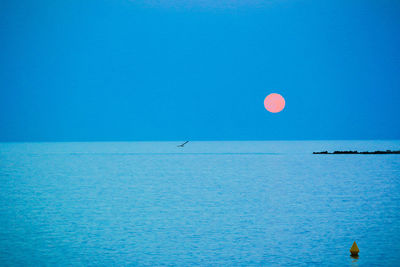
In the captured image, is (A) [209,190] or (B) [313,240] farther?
(A) [209,190]

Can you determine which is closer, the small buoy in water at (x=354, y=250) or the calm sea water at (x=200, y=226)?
the small buoy in water at (x=354, y=250)

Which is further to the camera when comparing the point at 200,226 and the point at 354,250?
the point at 200,226

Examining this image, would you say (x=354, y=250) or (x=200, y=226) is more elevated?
(x=200, y=226)

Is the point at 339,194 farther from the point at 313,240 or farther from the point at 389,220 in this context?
the point at 313,240

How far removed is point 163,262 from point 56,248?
13.7ft

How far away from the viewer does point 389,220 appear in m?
21.0

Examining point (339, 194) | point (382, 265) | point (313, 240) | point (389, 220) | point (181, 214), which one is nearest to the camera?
point (382, 265)

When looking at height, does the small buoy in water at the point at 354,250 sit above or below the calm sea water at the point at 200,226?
below

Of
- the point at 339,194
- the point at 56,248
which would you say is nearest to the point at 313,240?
the point at 56,248

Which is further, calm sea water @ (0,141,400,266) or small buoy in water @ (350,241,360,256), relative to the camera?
calm sea water @ (0,141,400,266)

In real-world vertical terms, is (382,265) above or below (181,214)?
below

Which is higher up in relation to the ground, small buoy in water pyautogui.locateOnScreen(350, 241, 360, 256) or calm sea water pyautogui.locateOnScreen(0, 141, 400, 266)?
calm sea water pyautogui.locateOnScreen(0, 141, 400, 266)

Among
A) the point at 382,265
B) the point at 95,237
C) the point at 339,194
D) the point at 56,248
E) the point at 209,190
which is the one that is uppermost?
the point at 209,190

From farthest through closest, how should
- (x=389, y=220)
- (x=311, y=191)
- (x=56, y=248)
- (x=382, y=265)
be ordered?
(x=311, y=191)
(x=389, y=220)
(x=56, y=248)
(x=382, y=265)
